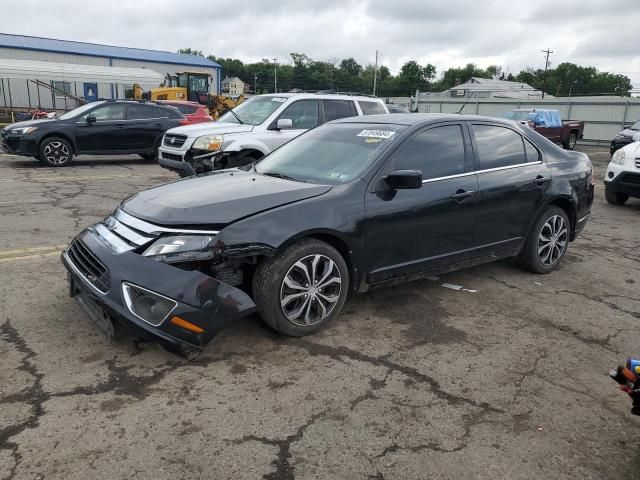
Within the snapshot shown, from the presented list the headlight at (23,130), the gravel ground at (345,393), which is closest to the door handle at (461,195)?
the gravel ground at (345,393)

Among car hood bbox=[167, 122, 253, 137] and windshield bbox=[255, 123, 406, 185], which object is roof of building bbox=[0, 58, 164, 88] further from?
windshield bbox=[255, 123, 406, 185]

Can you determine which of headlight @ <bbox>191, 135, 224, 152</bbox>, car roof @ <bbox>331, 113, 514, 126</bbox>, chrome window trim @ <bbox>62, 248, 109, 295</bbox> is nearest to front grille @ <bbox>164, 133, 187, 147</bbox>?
headlight @ <bbox>191, 135, 224, 152</bbox>

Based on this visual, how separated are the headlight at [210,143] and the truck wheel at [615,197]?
7211 mm

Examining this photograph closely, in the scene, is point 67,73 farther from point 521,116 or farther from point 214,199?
point 214,199

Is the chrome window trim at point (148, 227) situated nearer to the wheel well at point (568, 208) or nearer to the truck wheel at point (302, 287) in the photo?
the truck wheel at point (302, 287)

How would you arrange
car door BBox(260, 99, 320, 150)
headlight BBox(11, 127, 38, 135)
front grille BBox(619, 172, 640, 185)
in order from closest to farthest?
car door BBox(260, 99, 320, 150)
front grille BBox(619, 172, 640, 185)
headlight BBox(11, 127, 38, 135)

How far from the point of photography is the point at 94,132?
1247 centimetres

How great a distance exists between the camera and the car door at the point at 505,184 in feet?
15.4

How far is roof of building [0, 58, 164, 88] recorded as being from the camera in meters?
29.7

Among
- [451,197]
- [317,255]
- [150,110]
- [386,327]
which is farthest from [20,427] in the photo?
[150,110]

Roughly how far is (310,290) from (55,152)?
1069cm

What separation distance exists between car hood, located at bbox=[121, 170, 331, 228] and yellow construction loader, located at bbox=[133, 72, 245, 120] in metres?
22.2

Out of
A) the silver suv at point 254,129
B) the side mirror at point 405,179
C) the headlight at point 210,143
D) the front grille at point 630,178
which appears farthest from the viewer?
the front grille at point 630,178

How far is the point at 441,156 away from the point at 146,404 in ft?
9.92
